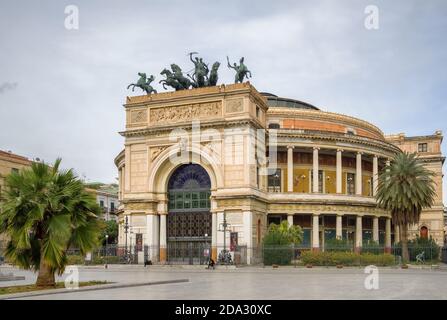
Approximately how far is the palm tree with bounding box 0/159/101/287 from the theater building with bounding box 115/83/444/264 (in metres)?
27.8

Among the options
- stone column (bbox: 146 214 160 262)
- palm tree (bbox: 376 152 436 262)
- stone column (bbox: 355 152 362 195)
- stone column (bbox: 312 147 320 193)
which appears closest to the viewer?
palm tree (bbox: 376 152 436 262)

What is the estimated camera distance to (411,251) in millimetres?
57125

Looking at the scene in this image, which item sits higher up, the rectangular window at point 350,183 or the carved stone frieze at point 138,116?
the carved stone frieze at point 138,116

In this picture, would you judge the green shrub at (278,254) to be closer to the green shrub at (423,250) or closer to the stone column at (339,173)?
the green shrub at (423,250)

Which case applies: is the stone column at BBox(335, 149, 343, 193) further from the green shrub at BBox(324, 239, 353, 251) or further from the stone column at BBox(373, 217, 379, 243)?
the green shrub at BBox(324, 239, 353, 251)

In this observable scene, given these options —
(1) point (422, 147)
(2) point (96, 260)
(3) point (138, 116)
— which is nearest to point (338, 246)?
(2) point (96, 260)

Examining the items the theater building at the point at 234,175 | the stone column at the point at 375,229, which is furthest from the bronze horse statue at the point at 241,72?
the stone column at the point at 375,229

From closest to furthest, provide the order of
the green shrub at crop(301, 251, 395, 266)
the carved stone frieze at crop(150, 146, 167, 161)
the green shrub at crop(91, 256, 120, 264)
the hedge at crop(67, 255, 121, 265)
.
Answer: the green shrub at crop(301, 251, 395, 266)
the hedge at crop(67, 255, 121, 265)
the green shrub at crop(91, 256, 120, 264)
the carved stone frieze at crop(150, 146, 167, 161)

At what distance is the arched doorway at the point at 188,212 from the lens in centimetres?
5753

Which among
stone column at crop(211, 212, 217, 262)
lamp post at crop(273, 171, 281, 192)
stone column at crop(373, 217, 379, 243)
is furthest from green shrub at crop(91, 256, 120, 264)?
stone column at crop(373, 217, 379, 243)

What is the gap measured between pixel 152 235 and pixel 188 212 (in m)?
4.01

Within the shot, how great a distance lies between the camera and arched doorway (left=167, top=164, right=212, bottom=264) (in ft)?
189

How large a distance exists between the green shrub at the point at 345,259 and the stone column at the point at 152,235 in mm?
14702
